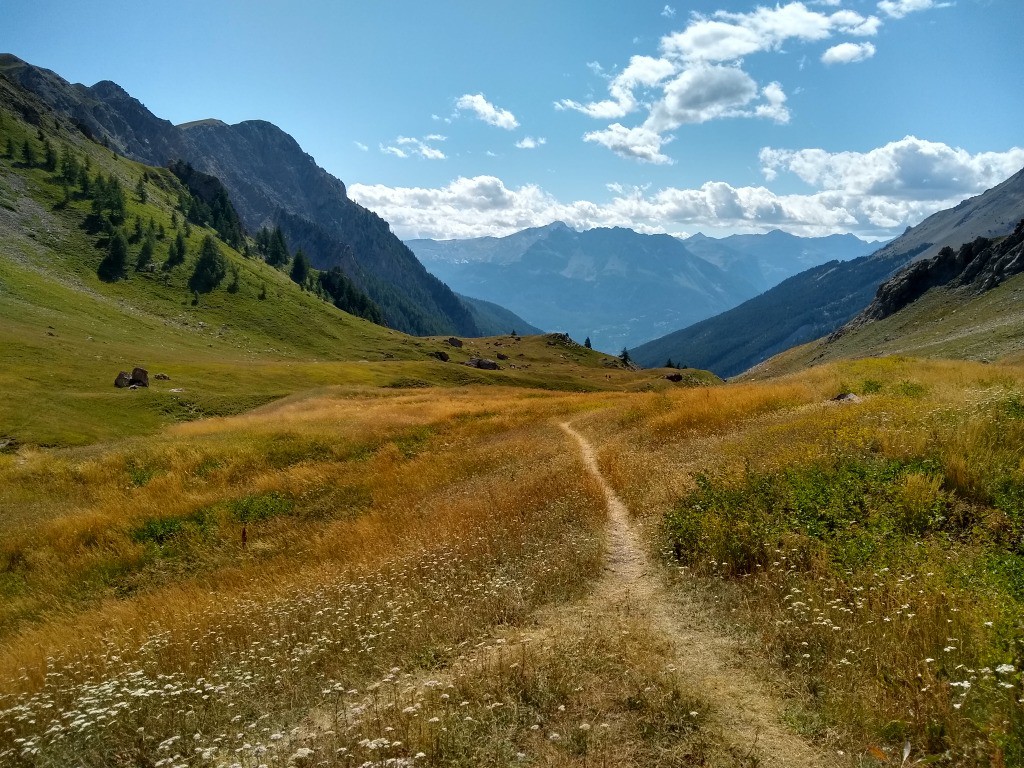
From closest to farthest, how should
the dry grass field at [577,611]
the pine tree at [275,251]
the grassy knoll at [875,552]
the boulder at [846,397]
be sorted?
the grassy knoll at [875,552], the dry grass field at [577,611], the boulder at [846,397], the pine tree at [275,251]

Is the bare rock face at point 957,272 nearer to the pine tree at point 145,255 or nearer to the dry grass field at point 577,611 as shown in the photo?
the dry grass field at point 577,611

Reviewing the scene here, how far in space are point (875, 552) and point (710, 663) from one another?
3.23 m

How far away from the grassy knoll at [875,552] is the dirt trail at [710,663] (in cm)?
32

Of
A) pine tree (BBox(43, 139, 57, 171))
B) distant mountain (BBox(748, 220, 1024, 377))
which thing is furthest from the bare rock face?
pine tree (BBox(43, 139, 57, 171))

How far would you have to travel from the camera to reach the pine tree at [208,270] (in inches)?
5094

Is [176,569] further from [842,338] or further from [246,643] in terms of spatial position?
[842,338]

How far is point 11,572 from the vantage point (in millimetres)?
15016

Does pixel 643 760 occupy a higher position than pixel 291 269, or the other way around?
pixel 291 269

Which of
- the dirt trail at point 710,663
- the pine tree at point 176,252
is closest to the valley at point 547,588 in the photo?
the dirt trail at point 710,663

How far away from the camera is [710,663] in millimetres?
6469

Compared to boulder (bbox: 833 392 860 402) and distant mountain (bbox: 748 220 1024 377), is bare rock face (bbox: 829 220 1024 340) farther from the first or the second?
boulder (bbox: 833 392 860 402)

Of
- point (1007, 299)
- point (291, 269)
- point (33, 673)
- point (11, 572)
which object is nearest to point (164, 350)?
point (11, 572)

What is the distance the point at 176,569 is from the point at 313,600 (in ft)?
24.4

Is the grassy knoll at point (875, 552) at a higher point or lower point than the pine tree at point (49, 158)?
lower
